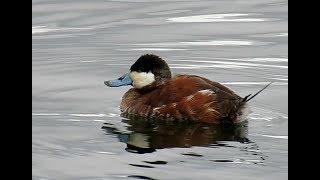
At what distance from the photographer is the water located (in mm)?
5816

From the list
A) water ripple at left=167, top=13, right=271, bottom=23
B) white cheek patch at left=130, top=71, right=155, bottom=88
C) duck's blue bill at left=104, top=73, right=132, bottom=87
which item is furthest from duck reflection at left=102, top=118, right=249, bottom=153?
water ripple at left=167, top=13, right=271, bottom=23

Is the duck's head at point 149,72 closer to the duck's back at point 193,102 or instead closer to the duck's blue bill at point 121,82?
the duck's blue bill at point 121,82

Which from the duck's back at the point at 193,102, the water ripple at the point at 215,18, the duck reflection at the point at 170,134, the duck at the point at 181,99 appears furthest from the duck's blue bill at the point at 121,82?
the water ripple at the point at 215,18

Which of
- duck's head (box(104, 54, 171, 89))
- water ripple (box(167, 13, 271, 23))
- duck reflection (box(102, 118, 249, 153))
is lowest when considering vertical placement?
duck reflection (box(102, 118, 249, 153))

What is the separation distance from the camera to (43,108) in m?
7.50

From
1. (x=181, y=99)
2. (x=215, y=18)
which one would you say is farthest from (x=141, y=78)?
(x=215, y=18)

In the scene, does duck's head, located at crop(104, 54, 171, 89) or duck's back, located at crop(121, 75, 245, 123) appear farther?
duck's head, located at crop(104, 54, 171, 89)

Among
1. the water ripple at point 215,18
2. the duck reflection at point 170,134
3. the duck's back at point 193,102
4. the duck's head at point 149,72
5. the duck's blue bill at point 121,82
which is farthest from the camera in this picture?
the water ripple at point 215,18

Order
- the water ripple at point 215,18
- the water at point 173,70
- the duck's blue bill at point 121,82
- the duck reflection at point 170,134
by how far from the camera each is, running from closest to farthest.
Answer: the water at point 173,70 < the duck reflection at point 170,134 < the duck's blue bill at point 121,82 < the water ripple at point 215,18

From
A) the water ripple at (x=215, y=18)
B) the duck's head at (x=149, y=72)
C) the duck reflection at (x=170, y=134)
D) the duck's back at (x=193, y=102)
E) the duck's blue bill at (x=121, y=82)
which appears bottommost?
the duck reflection at (x=170, y=134)

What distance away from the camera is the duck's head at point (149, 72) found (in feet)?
24.9

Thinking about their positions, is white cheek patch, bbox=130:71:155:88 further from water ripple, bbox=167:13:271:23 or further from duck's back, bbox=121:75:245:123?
water ripple, bbox=167:13:271:23
